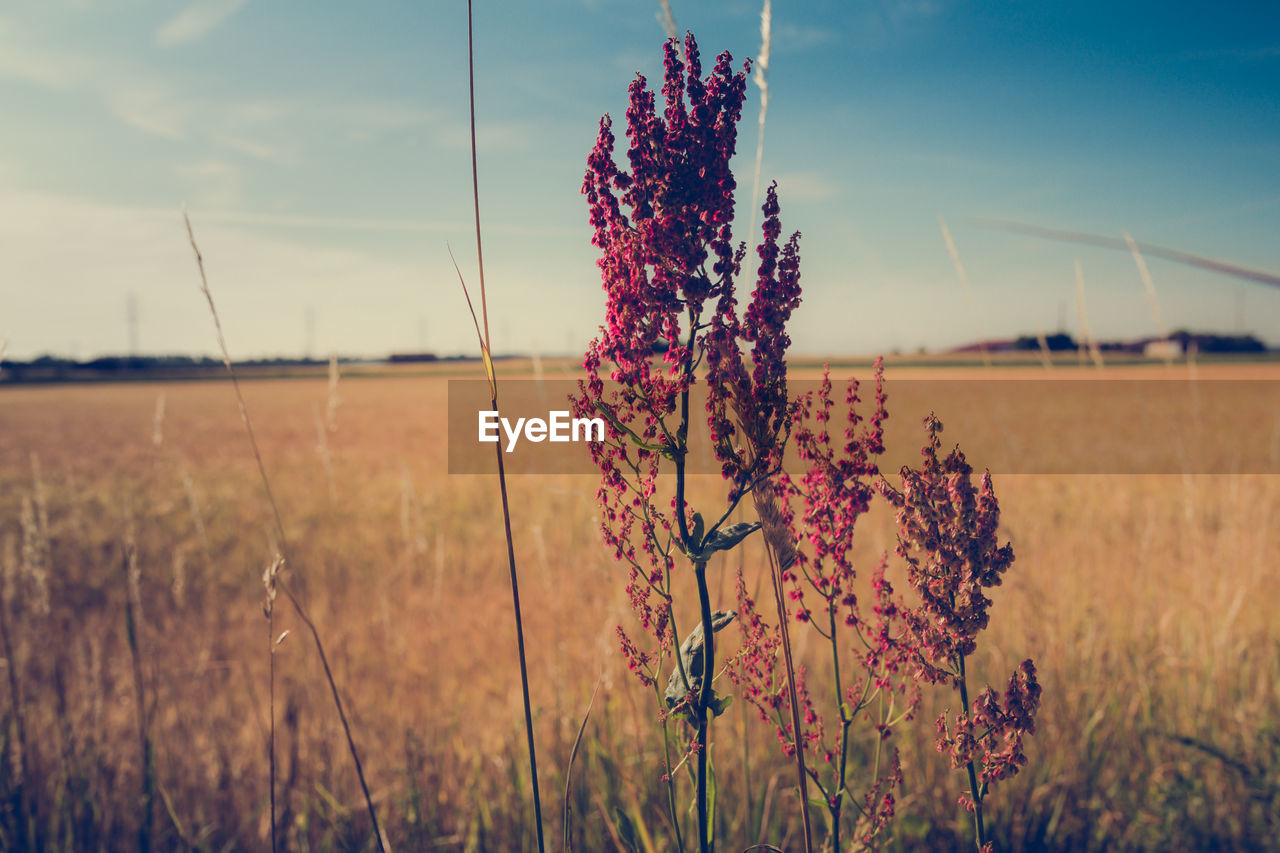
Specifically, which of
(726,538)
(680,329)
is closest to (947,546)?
(726,538)

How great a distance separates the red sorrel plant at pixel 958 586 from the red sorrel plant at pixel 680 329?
13.1 inches

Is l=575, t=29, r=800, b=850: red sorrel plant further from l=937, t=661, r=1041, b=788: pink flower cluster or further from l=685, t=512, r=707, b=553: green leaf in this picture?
l=937, t=661, r=1041, b=788: pink flower cluster

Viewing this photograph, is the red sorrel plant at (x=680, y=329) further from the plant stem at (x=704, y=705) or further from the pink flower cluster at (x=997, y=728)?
the pink flower cluster at (x=997, y=728)

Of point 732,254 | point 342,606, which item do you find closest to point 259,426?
point 342,606

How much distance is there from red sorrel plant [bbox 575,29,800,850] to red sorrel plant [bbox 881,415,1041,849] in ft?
1.09

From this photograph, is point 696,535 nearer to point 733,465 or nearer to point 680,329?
point 733,465

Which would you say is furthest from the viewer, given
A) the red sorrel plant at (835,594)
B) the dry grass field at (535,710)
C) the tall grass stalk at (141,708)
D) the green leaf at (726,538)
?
the dry grass field at (535,710)

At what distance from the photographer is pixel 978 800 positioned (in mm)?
1100

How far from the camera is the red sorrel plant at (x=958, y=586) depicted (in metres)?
1.13

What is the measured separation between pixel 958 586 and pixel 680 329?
0.69 metres

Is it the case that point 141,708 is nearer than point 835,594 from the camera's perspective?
No

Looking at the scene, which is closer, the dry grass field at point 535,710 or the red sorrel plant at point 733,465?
the red sorrel plant at point 733,465

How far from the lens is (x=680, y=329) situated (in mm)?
1081

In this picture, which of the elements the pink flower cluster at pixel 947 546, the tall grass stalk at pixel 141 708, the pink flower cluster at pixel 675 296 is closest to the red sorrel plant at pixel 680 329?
the pink flower cluster at pixel 675 296
